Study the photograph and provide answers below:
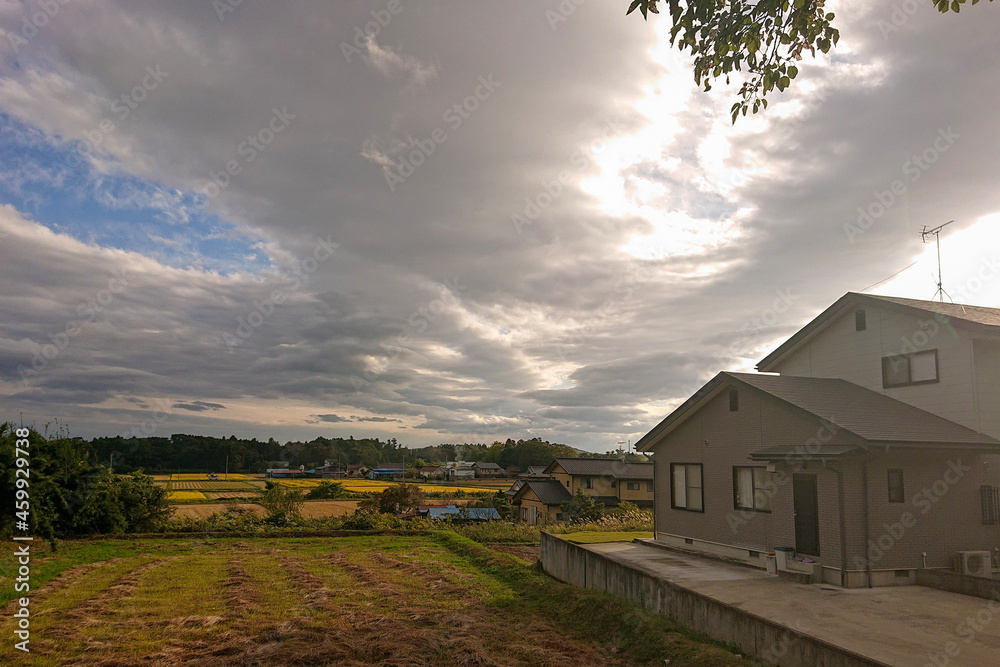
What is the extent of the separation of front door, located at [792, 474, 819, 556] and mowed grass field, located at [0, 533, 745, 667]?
3.80m

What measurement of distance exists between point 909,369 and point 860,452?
4.57 meters

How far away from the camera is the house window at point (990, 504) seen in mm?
11844

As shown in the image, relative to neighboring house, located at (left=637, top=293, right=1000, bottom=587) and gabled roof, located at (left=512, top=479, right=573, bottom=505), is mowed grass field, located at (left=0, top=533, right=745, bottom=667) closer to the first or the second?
neighboring house, located at (left=637, top=293, right=1000, bottom=587)

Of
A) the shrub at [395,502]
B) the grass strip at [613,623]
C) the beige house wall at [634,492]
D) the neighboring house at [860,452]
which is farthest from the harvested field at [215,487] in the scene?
the neighboring house at [860,452]

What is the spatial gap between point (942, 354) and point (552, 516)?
28.9 metres

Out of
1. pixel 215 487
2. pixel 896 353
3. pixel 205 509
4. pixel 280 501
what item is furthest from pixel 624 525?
pixel 215 487

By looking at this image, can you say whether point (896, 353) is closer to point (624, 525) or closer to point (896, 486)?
point (896, 486)

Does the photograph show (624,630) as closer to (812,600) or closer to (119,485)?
(812,600)

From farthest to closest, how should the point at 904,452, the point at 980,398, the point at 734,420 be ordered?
the point at 734,420
the point at 980,398
the point at 904,452

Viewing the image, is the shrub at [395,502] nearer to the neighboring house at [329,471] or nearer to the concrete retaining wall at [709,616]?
the concrete retaining wall at [709,616]

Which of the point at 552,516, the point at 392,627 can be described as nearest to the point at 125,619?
the point at 392,627

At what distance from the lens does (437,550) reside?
76.1ft

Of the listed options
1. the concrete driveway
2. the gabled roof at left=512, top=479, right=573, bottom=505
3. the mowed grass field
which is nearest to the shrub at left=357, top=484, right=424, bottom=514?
the gabled roof at left=512, top=479, right=573, bottom=505

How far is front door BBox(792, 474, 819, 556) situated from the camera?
11.8 m
